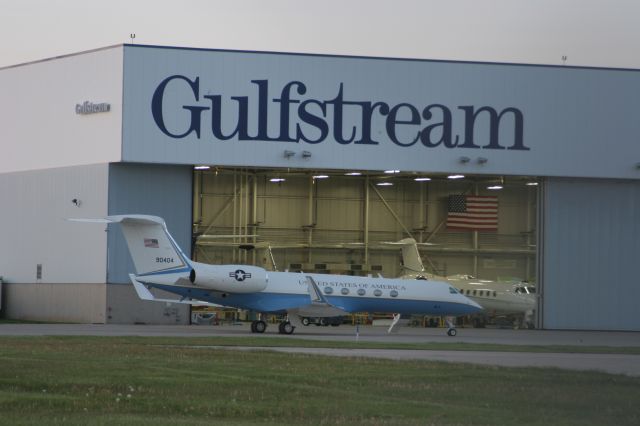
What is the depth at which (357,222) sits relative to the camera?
213ft

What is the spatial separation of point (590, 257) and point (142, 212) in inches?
818

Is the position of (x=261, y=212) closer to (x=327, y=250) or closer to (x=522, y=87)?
(x=327, y=250)

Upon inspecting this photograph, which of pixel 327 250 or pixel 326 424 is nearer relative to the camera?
pixel 326 424

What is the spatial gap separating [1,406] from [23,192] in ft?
134

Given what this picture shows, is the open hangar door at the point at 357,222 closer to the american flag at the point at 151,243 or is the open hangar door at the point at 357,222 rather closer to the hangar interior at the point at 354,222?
the hangar interior at the point at 354,222

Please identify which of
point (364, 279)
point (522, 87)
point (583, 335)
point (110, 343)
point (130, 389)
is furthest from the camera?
point (522, 87)

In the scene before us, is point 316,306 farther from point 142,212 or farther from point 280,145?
point 142,212

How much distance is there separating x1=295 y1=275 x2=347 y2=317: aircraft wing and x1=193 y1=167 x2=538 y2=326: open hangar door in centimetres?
1614

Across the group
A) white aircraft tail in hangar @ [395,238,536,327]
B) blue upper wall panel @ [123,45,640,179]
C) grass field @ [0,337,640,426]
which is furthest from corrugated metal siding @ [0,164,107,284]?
grass field @ [0,337,640,426]

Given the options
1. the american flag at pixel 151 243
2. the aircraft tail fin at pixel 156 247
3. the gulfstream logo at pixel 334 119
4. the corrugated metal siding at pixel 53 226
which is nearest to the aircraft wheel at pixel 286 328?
the aircraft tail fin at pixel 156 247

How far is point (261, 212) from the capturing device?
6338cm

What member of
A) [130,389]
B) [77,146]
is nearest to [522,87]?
[77,146]

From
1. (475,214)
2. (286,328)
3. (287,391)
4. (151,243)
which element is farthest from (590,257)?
(287,391)

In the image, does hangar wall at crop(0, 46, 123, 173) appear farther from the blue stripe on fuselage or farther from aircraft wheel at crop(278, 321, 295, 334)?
aircraft wheel at crop(278, 321, 295, 334)
